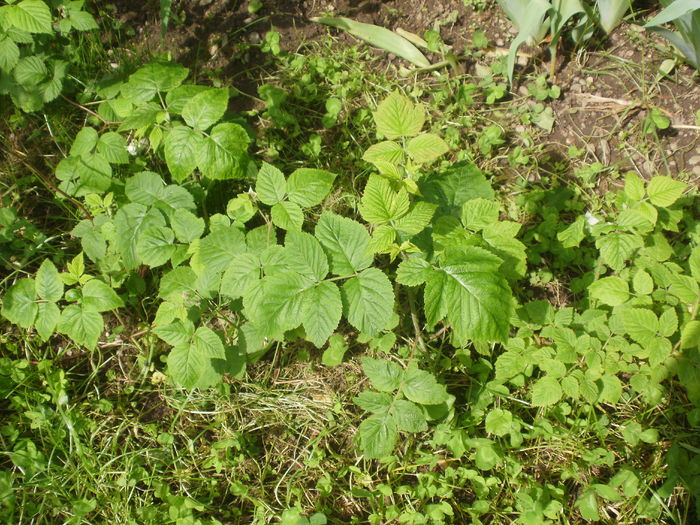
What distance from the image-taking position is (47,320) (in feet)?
5.86

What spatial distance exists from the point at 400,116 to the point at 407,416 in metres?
0.94

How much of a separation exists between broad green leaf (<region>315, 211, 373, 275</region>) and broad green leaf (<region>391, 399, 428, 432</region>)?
464mm

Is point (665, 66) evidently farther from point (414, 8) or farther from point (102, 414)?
point (102, 414)

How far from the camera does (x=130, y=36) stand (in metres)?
2.75

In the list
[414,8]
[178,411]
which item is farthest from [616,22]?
[178,411]

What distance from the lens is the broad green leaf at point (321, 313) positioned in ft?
4.64

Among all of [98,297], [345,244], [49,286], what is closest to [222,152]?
[345,244]

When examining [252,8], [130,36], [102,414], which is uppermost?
[252,8]

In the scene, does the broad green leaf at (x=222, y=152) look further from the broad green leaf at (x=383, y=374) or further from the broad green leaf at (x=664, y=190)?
the broad green leaf at (x=664, y=190)

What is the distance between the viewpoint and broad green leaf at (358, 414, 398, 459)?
62.2 inches

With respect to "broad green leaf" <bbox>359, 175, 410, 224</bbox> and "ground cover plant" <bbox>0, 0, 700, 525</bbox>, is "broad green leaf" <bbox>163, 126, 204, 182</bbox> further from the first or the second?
"broad green leaf" <bbox>359, 175, 410, 224</bbox>

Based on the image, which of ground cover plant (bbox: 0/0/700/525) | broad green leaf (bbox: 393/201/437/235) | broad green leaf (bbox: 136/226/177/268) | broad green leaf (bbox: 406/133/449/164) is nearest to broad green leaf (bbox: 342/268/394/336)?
ground cover plant (bbox: 0/0/700/525)

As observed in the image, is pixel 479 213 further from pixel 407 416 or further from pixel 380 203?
pixel 407 416

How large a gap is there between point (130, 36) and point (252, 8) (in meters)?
0.66
